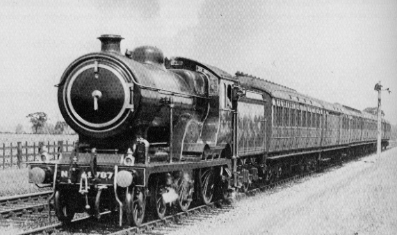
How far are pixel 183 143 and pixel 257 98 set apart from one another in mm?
6174

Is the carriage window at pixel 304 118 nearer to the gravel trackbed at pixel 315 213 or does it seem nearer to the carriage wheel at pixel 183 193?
the gravel trackbed at pixel 315 213

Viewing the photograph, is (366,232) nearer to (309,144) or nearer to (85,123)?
(85,123)

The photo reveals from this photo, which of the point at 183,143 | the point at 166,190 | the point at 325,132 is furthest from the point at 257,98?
the point at 325,132

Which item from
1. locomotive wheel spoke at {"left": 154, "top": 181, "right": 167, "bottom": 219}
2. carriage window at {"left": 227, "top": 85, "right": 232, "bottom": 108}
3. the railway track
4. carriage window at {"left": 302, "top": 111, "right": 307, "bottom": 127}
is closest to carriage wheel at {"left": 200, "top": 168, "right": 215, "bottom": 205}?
locomotive wheel spoke at {"left": 154, "top": 181, "right": 167, "bottom": 219}

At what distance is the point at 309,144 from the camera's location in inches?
Result: 941

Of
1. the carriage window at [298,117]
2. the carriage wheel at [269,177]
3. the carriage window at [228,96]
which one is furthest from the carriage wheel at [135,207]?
the carriage window at [298,117]

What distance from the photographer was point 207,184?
1277cm

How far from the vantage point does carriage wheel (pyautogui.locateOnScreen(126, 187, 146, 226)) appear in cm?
903

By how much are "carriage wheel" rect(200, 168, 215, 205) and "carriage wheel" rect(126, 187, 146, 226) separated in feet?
9.44

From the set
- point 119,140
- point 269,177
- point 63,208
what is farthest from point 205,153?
point 269,177

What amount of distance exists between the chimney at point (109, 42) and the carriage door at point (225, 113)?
12.2 feet

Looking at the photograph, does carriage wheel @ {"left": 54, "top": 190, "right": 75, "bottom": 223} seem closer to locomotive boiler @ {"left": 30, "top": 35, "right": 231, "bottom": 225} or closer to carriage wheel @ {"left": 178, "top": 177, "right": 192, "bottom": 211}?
locomotive boiler @ {"left": 30, "top": 35, "right": 231, "bottom": 225}

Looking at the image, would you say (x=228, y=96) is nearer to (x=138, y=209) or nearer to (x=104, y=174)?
(x=138, y=209)

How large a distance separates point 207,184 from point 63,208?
4149 mm
